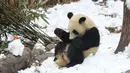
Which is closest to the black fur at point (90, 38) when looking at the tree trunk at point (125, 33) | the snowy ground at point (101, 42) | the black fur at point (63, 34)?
the snowy ground at point (101, 42)

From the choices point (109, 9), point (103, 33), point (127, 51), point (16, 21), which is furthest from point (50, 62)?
point (109, 9)

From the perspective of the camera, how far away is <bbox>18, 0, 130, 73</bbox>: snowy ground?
5312 mm

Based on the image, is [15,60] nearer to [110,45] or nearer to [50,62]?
[50,62]

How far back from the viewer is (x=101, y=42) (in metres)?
7.45

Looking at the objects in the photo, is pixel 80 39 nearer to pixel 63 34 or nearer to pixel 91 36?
pixel 91 36

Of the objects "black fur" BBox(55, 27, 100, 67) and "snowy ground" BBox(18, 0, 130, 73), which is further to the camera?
"black fur" BBox(55, 27, 100, 67)

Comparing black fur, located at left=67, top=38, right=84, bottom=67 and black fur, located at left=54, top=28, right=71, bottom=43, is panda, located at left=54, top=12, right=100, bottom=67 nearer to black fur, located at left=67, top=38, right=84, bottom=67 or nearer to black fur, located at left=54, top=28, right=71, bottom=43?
black fur, located at left=67, top=38, right=84, bottom=67

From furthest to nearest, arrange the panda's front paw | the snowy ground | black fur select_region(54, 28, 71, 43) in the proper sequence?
1. black fur select_region(54, 28, 71, 43)
2. the panda's front paw
3. the snowy ground

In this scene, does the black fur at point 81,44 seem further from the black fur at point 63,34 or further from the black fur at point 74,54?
the black fur at point 63,34

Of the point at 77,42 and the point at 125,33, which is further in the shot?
Answer: the point at 125,33

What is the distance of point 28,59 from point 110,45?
1594mm

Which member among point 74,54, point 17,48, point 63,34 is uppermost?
point 63,34

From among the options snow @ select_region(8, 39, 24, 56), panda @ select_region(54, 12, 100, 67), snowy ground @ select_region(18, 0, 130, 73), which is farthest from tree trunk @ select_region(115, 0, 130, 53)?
snow @ select_region(8, 39, 24, 56)

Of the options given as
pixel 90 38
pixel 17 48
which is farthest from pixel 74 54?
pixel 17 48
